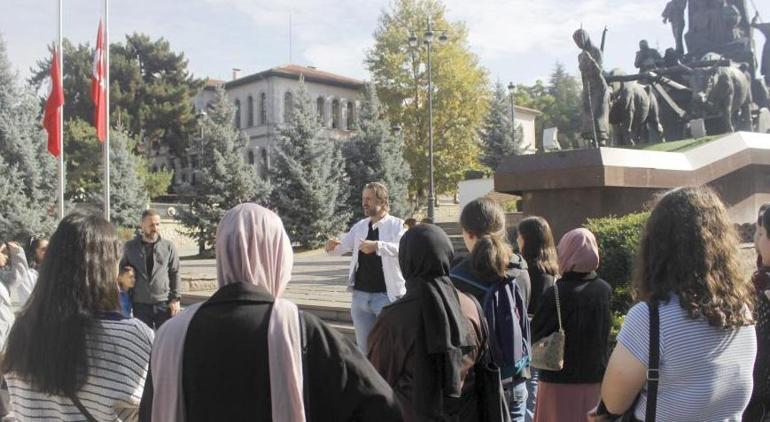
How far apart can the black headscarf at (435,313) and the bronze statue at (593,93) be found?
33.1 feet

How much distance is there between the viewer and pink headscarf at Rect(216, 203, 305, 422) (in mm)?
2184

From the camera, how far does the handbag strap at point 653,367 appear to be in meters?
2.45

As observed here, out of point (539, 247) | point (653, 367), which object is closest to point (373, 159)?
point (539, 247)

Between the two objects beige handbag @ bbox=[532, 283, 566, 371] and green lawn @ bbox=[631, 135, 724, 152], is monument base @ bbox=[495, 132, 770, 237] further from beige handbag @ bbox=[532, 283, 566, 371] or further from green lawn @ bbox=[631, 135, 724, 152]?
beige handbag @ bbox=[532, 283, 566, 371]

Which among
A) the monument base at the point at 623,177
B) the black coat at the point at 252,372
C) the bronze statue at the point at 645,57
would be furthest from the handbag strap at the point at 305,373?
the bronze statue at the point at 645,57

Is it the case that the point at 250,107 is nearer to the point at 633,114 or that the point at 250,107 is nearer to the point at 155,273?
the point at 633,114

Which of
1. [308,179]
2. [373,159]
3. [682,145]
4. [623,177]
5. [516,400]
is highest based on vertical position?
[373,159]

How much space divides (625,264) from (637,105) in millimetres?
6952

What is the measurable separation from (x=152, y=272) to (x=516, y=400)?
4.88m

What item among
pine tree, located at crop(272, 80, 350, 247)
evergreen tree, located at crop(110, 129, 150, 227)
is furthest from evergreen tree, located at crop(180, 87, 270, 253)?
evergreen tree, located at crop(110, 129, 150, 227)

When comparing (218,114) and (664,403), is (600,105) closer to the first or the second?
(664,403)

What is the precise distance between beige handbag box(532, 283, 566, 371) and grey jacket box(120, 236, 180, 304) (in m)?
5.01

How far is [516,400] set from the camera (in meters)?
4.54

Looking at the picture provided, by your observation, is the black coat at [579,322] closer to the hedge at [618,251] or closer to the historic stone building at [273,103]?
the hedge at [618,251]
